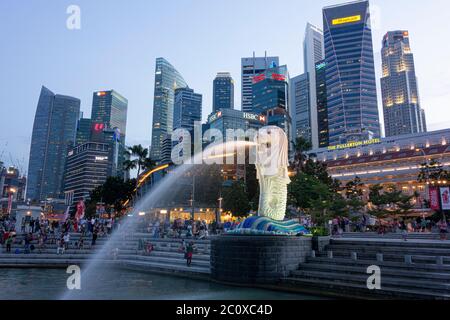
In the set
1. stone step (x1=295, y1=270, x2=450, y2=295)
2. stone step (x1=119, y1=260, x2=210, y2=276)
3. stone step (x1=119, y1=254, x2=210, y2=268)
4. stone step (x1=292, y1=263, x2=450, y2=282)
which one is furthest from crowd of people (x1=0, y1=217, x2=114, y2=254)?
stone step (x1=295, y1=270, x2=450, y2=295)

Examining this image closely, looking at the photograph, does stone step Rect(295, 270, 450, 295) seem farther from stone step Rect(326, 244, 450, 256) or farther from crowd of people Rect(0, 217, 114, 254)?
crowd of people Rect(0, 217, 114, 254)

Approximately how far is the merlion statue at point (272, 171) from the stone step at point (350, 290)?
163 inches

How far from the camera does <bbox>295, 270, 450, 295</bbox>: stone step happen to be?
42.5 feet

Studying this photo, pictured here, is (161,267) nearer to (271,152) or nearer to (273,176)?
(273,176)

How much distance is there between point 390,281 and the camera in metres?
14.1

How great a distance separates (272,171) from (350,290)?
751cm

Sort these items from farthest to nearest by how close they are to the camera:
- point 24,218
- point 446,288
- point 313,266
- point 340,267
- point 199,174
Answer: point 199,174, point 24,218, point 313,266, point 340,267, point 446,288

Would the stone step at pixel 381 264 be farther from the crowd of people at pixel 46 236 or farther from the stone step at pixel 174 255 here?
the crowd of people at pixel 46 236

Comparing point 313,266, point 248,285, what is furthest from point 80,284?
point 313,266

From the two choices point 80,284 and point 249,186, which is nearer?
point 80,284

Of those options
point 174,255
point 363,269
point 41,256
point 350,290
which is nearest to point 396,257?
point 363,269

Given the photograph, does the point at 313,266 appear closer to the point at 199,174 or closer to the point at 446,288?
the point at 446,288

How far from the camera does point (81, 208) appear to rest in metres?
36.9
